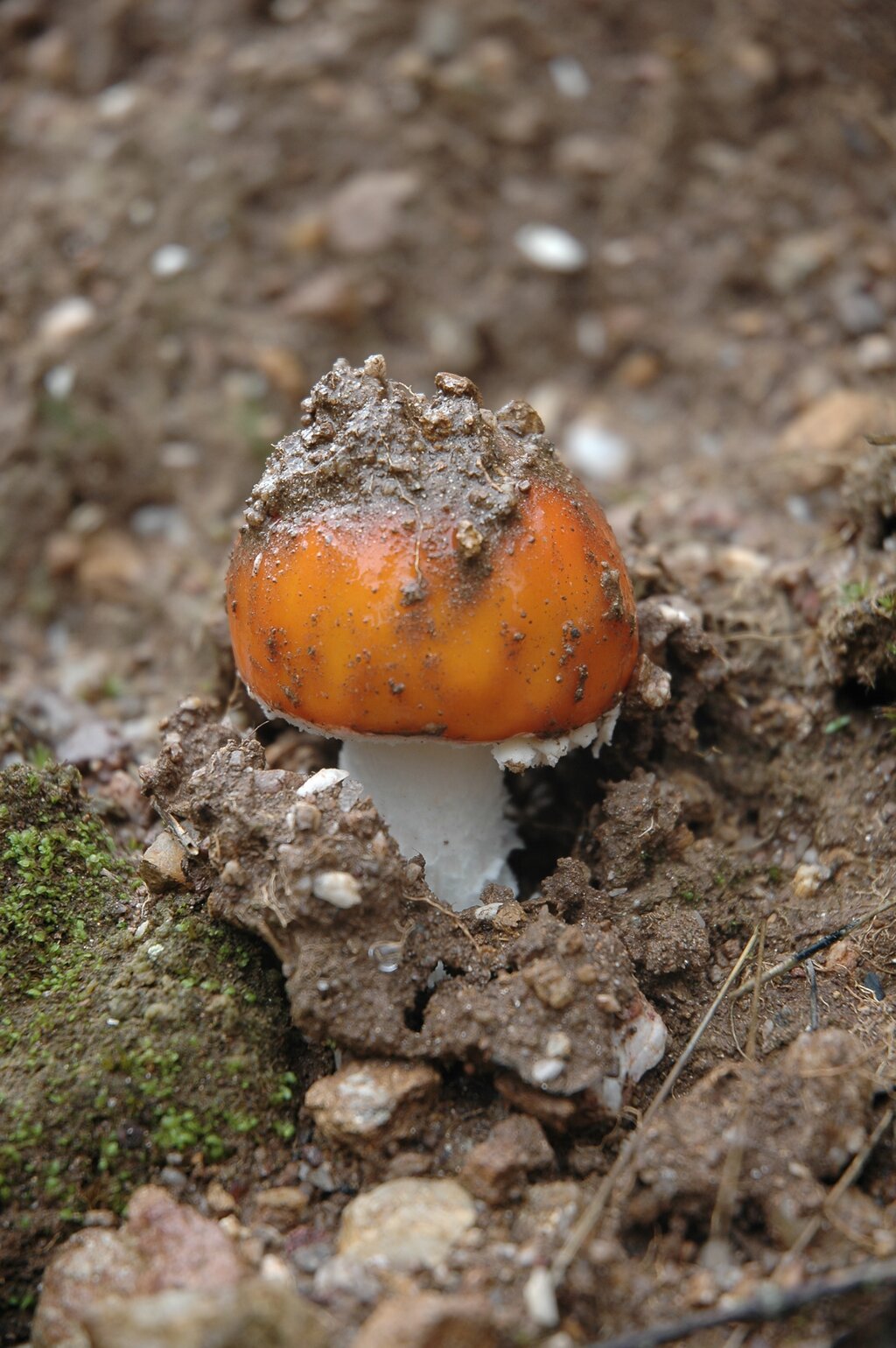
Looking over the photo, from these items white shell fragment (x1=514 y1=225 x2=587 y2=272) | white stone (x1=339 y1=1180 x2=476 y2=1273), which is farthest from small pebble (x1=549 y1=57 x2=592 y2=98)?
white stone (x1=339 y1=1180 x2=476 y2=1273)

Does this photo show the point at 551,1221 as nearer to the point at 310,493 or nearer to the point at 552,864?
the point at 552,864

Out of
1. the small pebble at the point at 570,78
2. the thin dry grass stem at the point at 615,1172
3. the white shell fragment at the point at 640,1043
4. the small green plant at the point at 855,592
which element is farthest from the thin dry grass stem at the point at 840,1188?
the small pebble at the point at 570,78

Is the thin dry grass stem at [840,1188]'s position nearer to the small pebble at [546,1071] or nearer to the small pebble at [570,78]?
the small pebble at [546,1071]

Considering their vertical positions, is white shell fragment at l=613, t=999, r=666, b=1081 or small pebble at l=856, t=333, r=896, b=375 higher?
white shell fragment at l=613, t=999, r=666, b=1081

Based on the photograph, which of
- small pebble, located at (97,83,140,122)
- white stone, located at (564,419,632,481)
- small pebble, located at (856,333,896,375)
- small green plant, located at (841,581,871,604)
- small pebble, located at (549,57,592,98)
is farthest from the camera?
small pebble, located at (549,57,592,98)

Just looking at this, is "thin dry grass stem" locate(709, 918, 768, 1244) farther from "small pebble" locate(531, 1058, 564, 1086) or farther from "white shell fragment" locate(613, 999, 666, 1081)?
"small pebble" locate(531, 1058, 564, 1086)

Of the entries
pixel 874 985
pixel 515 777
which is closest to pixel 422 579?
pixel 515 777
